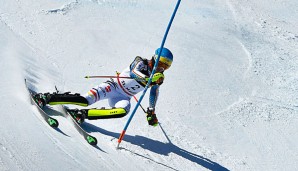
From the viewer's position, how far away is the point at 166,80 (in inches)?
373

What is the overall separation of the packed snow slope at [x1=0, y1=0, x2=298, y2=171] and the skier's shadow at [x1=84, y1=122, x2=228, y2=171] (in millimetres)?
20

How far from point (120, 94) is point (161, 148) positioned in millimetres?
1054

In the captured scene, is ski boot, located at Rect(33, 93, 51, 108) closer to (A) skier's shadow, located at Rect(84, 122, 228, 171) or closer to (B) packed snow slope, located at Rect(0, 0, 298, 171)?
(B) packed snow slope, located at Rect(0, 0, 298, 171)

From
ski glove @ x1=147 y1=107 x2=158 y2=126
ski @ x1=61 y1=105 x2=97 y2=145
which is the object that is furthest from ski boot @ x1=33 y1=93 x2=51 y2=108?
ski glove @ x1=147 y1=107 x2=158 y2=126

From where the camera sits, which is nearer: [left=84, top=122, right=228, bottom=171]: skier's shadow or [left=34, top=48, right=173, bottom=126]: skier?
[left=34, top=48, right=173, bottom=126]: skier

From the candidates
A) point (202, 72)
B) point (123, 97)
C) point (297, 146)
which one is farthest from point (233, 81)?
point (123, 97)

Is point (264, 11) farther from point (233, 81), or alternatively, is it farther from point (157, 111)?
point (157, 111)

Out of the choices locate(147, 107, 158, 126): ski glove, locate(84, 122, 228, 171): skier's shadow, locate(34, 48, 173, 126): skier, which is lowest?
locate(84, 122, 228, 171): skier's shadow

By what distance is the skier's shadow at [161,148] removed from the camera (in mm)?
7055

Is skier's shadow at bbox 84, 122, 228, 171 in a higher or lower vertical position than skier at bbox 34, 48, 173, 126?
lower

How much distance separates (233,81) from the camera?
10.1m

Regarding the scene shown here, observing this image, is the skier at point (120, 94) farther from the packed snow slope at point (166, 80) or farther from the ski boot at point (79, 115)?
the packed snow slope at point (166, 80)

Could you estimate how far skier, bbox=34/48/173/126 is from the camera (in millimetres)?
6887

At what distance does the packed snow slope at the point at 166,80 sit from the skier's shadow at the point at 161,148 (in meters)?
0.02
